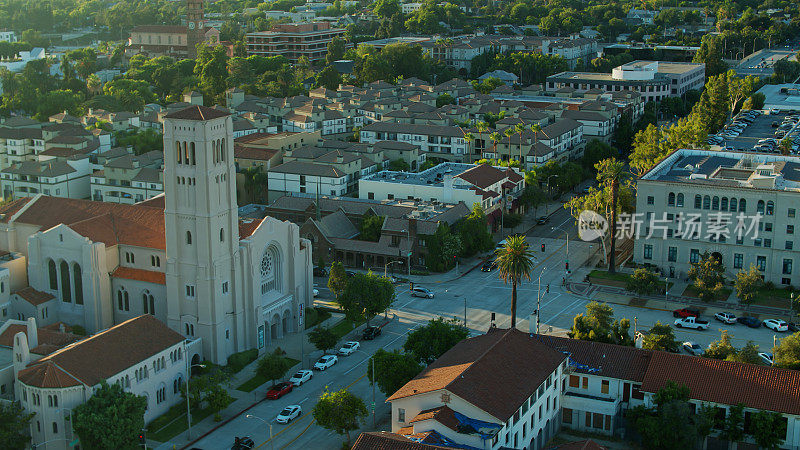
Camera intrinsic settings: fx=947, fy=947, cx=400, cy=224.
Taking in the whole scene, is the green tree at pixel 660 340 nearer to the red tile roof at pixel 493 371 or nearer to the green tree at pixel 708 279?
the red tile roof at pixel 493 371

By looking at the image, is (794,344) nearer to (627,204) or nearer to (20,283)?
(627,204)

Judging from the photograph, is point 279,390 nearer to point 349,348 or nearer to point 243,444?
point 243,444

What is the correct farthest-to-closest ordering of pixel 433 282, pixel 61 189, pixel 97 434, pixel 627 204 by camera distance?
pixel 61 189
pixel 627 204
pixel 433 282
pixel 97 434

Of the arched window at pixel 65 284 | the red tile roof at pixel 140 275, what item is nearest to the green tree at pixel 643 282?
the red tile roof at pixel 140 275

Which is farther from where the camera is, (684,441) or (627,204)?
(627,204)

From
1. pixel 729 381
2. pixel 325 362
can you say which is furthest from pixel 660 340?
pixel 325 362

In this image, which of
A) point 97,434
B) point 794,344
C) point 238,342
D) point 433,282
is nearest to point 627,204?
point 433,282

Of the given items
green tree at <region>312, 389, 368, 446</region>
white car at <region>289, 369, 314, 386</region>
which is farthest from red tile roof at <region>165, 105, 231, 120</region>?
green tree at <region>312, 389, 368, 446</region>
